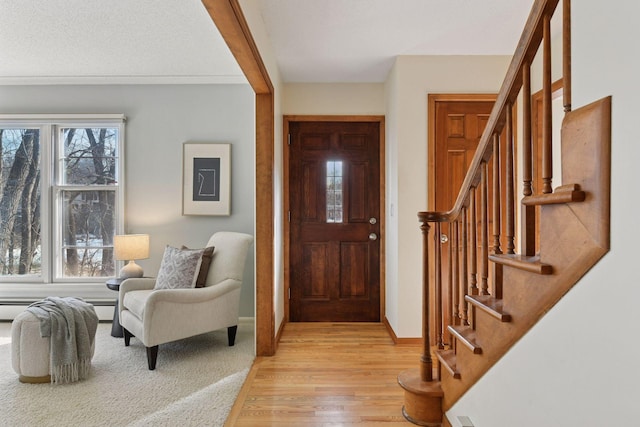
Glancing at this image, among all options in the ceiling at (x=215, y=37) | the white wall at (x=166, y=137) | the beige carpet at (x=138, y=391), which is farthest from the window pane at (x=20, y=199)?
the beige carpet at (x=138, y=391)

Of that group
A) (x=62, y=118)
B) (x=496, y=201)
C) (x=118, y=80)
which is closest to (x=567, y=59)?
(x=496, y=201)

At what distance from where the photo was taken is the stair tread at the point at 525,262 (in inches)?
50.7

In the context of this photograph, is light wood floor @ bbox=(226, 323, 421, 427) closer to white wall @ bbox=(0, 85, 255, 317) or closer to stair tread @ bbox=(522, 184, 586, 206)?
white wall @ bbox=(0, 85, 255, 317)

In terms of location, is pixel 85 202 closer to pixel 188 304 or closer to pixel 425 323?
pixel 188 304

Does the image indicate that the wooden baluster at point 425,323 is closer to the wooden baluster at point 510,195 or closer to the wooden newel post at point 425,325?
the wooden newel post at point 425,325

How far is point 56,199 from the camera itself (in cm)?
425

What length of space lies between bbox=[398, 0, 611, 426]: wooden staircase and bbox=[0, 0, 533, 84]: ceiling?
1.42 m

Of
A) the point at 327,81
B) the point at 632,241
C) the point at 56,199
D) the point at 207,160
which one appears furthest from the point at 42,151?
the point at 632,241

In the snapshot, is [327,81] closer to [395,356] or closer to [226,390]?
[395,356]

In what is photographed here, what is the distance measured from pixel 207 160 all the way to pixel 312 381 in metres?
2.36

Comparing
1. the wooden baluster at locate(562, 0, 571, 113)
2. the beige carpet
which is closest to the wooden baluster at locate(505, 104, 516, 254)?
the wooden baluster at locate(562, 0, 571, 113)

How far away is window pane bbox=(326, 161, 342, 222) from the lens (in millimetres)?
4309

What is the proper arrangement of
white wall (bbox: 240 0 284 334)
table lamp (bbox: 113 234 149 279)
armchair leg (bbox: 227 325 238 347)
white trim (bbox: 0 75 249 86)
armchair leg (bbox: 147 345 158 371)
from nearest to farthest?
white wall (bbox: 240 0 284 334), armchair leg (bbox: 147 345 158 371), armchair leg (bbox: 227 325 238 347), table lamp (bbox: 113 234 149 279), white trim (bbox: 0 75 249 86)

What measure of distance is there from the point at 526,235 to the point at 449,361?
0.90 meters
